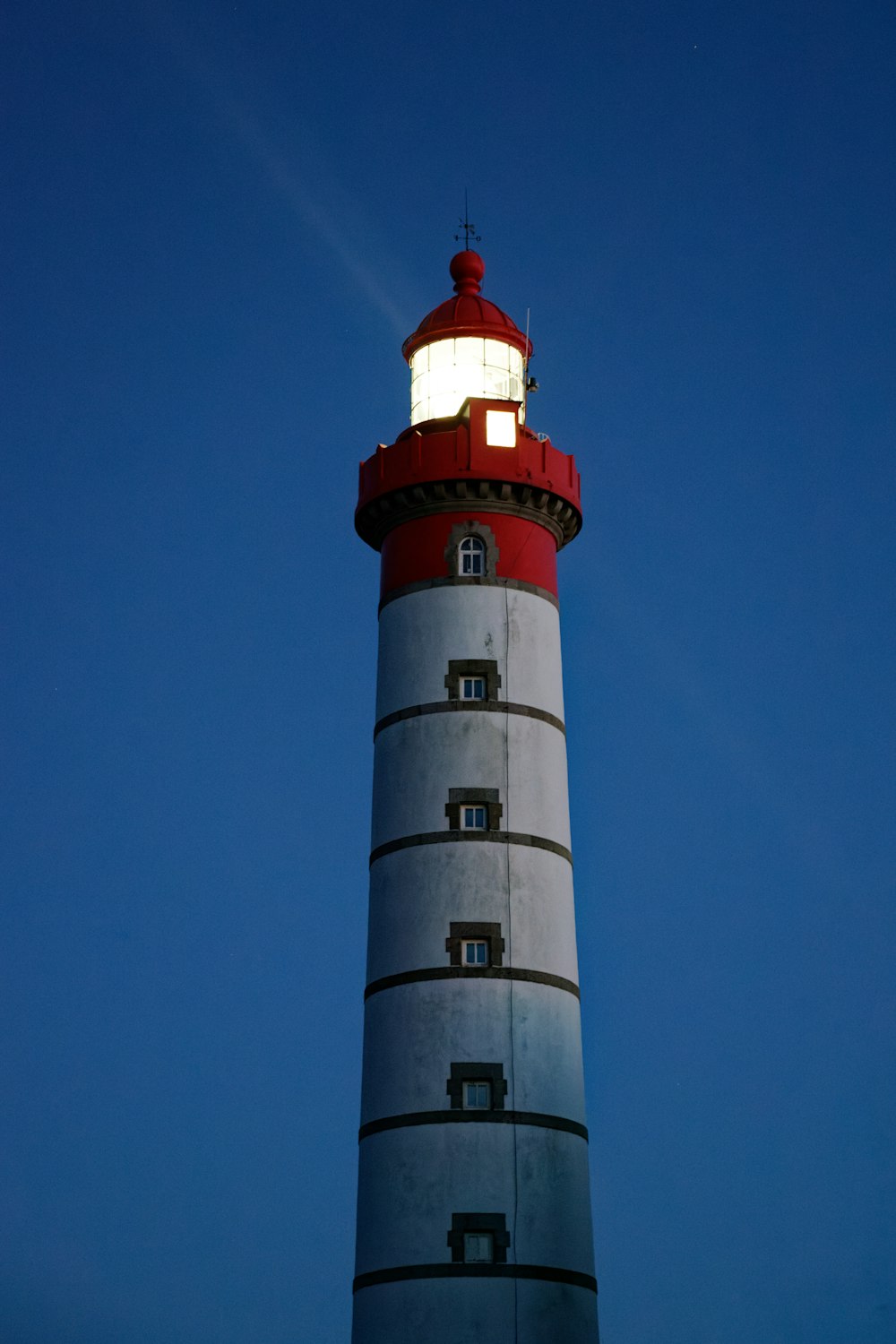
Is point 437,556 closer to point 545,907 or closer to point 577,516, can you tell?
point 577,516

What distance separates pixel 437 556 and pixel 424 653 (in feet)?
7.04

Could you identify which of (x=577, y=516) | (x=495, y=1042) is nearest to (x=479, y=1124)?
(x=495, y=1042)

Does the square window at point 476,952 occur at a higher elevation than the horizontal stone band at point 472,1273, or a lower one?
higher

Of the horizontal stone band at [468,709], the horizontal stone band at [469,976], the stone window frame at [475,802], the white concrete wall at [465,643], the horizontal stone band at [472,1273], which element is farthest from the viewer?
the white concrete wall at [465,643]

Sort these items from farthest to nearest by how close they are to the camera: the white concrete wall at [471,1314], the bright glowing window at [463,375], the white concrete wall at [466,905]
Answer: the bright glowing window at [463,375], the white concrete wall at [466,905], the white concrete wall at [471,1314]

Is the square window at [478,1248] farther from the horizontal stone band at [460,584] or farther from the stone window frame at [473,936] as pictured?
the horizontal stone band at [460,584]

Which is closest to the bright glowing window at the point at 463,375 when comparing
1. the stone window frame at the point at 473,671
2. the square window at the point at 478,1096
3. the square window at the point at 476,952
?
the stone window frame at the point at 473,671

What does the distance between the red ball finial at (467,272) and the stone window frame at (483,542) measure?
21.2ft

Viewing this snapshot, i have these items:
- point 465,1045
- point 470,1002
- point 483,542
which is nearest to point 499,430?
point 483,542

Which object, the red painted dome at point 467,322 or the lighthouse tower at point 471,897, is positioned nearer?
the lighthouse tower at point 471,897

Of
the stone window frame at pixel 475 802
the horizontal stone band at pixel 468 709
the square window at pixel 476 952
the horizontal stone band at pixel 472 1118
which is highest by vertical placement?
the horizontal stone band at pixel 468 709

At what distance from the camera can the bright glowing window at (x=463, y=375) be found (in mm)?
38750

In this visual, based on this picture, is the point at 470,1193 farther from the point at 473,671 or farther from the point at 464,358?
the point at 464,358

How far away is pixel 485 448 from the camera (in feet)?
121
